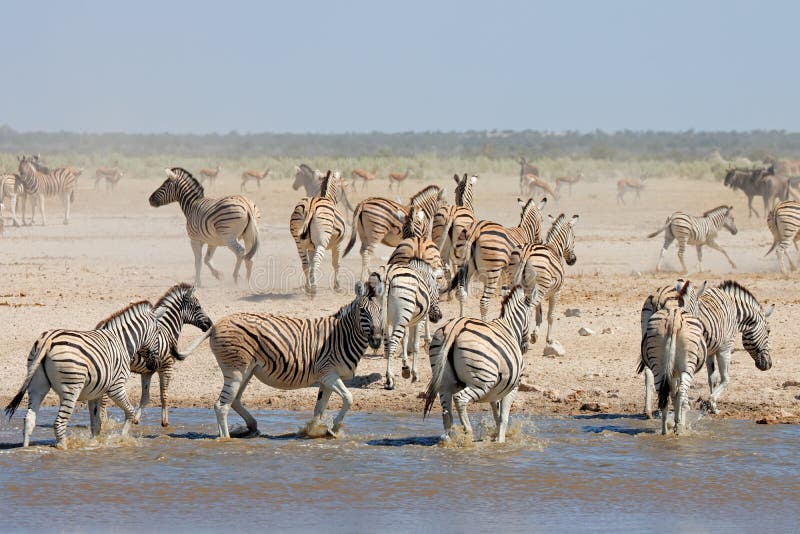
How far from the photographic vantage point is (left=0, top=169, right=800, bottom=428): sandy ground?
11141 mm

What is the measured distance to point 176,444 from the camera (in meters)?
9.18

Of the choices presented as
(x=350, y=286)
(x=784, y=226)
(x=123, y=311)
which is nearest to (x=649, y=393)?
(x=123, y=311)

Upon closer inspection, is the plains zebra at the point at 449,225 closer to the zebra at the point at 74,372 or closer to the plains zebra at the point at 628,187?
the zebra at the point at 74,372

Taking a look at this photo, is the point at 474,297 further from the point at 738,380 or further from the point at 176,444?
the point at 176,444

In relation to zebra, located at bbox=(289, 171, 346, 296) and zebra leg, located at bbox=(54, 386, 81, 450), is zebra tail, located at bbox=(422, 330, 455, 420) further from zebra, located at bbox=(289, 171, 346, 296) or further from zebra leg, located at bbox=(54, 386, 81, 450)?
zebra, located at bbox=(289, 171, 346, 296)

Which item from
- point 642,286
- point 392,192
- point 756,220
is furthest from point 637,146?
point 642,286

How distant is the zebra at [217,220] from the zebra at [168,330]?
7433 mm

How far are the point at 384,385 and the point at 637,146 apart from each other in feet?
294

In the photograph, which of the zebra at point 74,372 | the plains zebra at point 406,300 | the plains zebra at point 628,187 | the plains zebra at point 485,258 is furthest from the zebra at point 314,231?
the plains zebra at point 628,187

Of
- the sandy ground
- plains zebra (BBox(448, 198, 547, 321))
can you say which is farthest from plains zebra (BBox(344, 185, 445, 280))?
plains zebra (BBox(448, 198, 547, 321))

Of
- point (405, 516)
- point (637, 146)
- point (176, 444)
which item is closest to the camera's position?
point (405, 516)

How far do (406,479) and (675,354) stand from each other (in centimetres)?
231

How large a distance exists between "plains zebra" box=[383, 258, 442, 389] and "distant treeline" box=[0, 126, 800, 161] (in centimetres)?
6369

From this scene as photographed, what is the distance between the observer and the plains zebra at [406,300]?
10.8 metres
